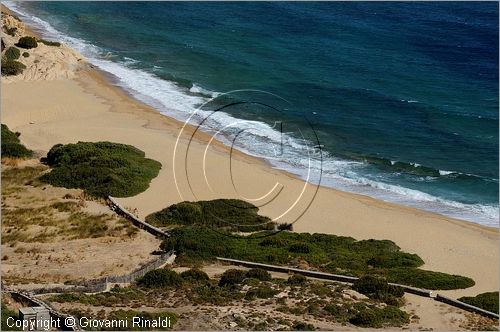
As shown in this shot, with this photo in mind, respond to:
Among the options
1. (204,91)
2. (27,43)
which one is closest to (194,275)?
(204,91)

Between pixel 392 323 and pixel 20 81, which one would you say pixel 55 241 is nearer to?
pixel 392 323

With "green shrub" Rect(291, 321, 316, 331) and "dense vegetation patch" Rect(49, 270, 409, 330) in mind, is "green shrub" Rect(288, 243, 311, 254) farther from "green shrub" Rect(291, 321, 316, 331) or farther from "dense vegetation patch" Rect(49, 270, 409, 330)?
"green shrub" Rect(291, 321, 316, 331)

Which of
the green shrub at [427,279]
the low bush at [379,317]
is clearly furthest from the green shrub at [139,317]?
the green shrub at [427,279]

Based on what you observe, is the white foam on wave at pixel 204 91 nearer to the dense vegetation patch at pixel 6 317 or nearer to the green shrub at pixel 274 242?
the green shrub at pixel 274 242

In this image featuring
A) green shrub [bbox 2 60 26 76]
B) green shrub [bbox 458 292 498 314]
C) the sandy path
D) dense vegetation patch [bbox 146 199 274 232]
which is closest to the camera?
green shrub [bbox 458 292 498 314]

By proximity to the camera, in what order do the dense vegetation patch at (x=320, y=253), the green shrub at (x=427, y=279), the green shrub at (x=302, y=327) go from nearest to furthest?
the green shrub at (x=302, y=327) → the green shrub at (x=427, y=279) → the dense vegetation patch at (x=320, y=253)

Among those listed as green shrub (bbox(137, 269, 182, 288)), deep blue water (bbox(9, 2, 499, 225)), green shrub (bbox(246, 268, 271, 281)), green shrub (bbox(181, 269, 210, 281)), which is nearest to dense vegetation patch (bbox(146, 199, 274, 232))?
green shrub (bbox(246, 268, 271, 281))
